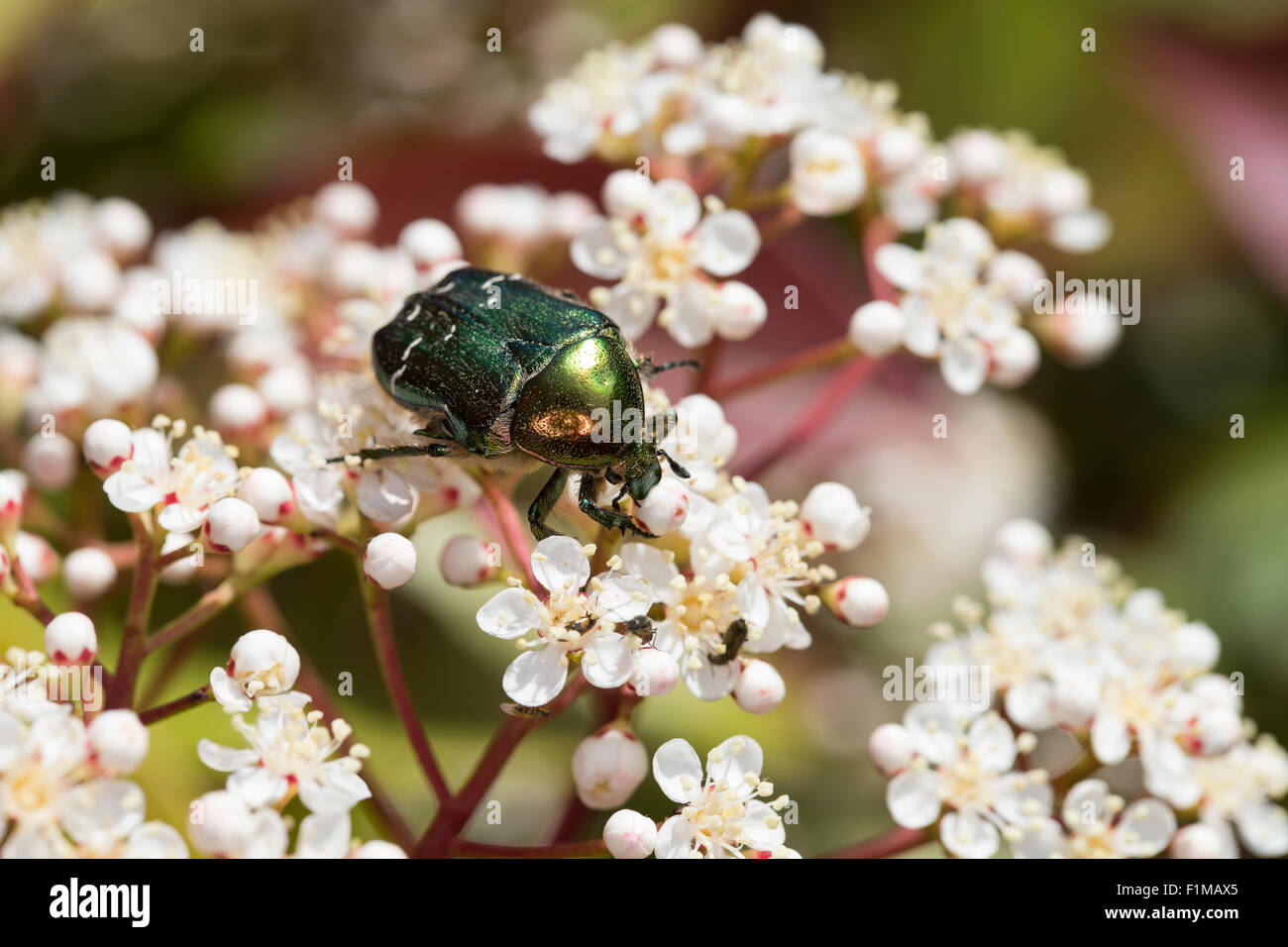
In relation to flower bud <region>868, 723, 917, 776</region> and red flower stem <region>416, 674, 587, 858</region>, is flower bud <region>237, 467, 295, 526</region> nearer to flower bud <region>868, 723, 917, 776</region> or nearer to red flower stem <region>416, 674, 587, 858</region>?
red flower stem <region>416, 674, 587, 858</region>

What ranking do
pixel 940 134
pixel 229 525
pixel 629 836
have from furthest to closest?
pixel 940 134 < pixel 229 525 < pixel 629 836

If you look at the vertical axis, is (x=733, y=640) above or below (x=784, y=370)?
below

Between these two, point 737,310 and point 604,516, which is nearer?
point 604,516

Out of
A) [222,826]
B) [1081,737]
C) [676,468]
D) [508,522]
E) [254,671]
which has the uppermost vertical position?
[676,468]

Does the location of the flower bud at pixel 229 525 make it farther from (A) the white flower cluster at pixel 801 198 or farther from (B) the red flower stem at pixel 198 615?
(A) the white flower cluster at pixel 801 198

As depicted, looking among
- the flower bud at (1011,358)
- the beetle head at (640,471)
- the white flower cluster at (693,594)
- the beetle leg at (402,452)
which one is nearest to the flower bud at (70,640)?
the beetle leg at (402,452)

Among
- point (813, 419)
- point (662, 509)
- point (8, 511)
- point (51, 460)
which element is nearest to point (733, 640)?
point (662, 509)

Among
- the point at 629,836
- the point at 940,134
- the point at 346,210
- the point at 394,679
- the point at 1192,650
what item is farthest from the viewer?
Answer: the point at 940,134

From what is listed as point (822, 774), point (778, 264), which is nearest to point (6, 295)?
point (778, 264)

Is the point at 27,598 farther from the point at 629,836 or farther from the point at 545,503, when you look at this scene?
the point at 629,836
